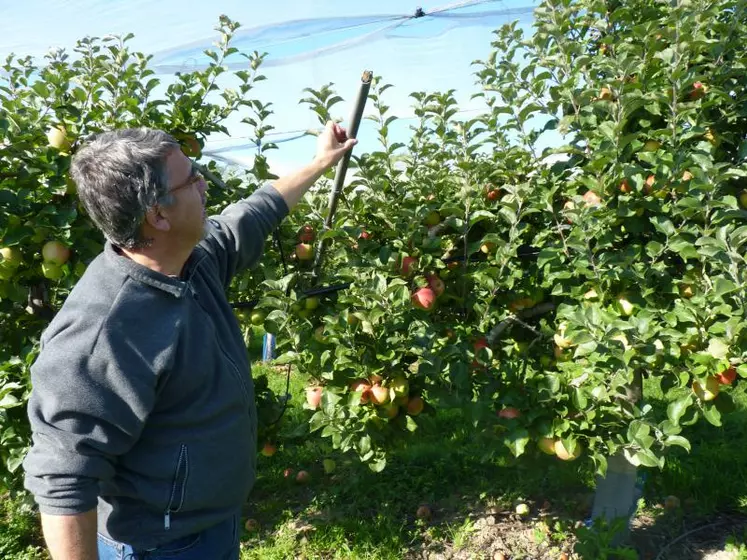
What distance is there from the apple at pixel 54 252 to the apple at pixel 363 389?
40.5 inches

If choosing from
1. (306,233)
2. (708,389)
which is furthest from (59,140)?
(708,389)

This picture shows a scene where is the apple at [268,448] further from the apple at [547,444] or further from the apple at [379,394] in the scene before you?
the apple at [547,444]

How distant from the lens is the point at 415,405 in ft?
6.84

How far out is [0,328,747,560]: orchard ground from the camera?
2.50m

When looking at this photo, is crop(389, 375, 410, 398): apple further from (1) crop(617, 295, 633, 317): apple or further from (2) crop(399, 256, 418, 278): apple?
(1) crop(617, 295, 633, 317): apple

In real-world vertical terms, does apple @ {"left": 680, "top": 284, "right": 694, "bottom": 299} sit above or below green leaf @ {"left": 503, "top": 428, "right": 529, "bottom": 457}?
above

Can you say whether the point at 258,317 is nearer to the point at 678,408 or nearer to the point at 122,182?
the point at 122,182

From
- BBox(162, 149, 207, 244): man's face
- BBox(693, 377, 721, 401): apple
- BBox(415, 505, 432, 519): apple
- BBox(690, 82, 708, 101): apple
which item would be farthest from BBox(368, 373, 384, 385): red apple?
BBox(690, 82, 708, 101): apple

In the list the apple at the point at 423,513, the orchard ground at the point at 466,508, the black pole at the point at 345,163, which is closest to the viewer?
the black pole at the point at 345,163

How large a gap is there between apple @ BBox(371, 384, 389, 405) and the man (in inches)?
19.6

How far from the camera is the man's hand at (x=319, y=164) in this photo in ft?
6.12

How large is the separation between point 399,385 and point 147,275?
924mm

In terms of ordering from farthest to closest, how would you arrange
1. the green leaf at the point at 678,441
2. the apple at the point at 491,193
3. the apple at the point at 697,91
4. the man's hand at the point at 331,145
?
the apple at the point at 491,193, the apple at the point at 697,91, the man's hand at the point at 331,145, the green leaf at the point at 678,441

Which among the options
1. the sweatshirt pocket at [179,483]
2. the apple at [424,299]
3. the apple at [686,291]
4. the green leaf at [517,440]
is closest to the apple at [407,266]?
the apple at [424,299]
